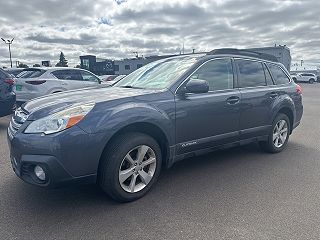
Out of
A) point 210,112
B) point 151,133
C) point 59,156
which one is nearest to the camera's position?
point 59,156

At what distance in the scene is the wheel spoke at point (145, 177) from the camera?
3173 millimetres

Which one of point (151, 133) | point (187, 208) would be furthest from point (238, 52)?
point (187, 208)

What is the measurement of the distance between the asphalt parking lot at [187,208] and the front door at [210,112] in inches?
20.5

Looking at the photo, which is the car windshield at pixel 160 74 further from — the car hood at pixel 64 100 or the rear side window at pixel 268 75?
the rear side window at pixel 268 75

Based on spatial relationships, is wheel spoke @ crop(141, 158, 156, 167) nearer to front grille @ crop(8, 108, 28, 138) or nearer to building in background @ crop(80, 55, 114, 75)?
front grille @ crop(8, 108, 28, 138)

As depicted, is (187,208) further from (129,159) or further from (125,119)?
(125,119)

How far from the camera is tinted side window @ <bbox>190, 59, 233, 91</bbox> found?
12.3 feet

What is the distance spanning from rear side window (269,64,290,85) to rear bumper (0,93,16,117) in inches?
227

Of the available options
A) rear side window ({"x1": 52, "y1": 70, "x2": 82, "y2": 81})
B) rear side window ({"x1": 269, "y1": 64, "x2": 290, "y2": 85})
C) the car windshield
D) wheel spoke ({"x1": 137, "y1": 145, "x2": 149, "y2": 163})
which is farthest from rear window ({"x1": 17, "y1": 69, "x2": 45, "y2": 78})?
rear side window ({"x1": 269, "y1": 64, "x2": 290, "y2": 85})

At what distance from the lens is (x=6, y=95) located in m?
6.47

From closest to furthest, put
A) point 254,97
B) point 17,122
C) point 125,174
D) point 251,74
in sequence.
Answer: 1. point 125,174
2. point 17,122
3. point 254,97
4. point 251,74

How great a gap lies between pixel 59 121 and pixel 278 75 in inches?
157

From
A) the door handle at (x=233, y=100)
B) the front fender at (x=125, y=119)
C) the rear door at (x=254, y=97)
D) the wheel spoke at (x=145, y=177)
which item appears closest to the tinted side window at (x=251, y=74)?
the rear door at (x=254, y=97)

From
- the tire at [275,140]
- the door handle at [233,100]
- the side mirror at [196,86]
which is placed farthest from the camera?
the tire at [275,140]
